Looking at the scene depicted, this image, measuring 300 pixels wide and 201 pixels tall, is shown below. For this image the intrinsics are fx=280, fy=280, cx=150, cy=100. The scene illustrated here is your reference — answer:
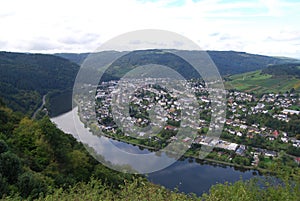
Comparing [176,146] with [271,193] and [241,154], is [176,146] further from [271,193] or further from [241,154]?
[241,154]

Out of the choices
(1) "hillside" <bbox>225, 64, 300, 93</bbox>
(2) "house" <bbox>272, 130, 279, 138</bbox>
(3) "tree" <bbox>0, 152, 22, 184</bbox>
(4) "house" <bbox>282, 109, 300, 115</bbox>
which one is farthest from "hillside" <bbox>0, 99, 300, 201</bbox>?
(1) "hillside" <bbox>225, 64, 300, 93</bbox>

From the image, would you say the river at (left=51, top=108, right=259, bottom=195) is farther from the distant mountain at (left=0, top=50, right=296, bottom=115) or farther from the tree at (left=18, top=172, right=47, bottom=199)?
the tree at (left=18, top=172, right=47, bottom=199)

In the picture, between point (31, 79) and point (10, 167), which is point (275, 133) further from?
point (31, 79)

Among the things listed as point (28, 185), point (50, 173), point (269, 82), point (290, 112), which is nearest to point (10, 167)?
point (28, 185)

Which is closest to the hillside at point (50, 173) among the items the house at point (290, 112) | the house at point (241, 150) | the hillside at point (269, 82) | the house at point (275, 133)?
the house at point (241, 150)

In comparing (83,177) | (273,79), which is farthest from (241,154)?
(273,79)

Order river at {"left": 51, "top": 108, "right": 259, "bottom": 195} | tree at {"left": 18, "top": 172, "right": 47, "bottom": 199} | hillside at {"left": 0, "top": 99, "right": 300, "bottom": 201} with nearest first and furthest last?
1. hillside at {"left": 0, "top": 99, "right": 300, "bottom": 201}
2. tree at {"left": 18, "top": 172, "right": 47, "bottom": 199}
3. river at {"left": 51, "top": 108, "right": 259, "bottom": 195}
